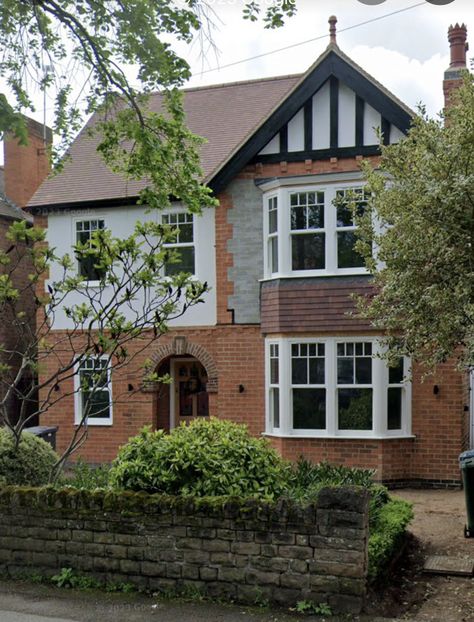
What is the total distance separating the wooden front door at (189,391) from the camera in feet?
50.5

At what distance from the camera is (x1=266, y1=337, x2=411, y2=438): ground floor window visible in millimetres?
12398

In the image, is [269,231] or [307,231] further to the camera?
[269,231]

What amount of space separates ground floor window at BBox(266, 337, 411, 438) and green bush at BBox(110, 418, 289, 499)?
5447 millimetres

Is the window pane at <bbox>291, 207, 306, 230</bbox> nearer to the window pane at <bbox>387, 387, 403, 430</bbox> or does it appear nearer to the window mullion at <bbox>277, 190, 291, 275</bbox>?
the window mullion at <bbox>277, 190, 291, 275</bbox>

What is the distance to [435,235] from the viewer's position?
7.16 meters

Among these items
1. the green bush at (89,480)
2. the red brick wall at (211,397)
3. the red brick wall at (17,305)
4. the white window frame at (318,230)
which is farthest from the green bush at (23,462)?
the red brick wall at (17,305)

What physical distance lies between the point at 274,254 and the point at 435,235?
6.28 m

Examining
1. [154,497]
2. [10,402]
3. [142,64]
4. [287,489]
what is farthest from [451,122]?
[10,402]

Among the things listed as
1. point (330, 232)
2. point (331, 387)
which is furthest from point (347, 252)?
point (331, 387)

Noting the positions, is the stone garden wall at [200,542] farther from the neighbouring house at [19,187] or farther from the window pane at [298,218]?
the neighbouring house at [19,187]

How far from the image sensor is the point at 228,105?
54.9 feet

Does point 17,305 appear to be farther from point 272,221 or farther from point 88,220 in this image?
point 272,221

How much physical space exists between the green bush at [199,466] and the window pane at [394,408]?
571 centimetres

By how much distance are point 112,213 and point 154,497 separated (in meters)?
9.28
